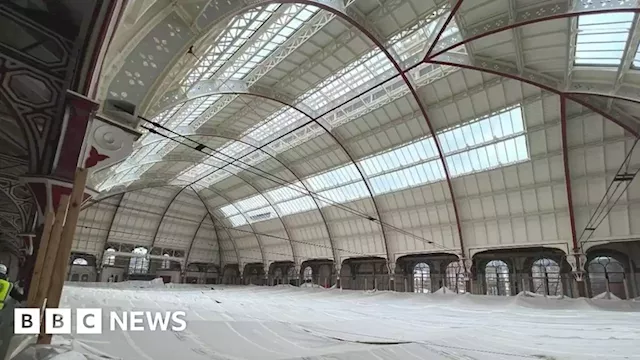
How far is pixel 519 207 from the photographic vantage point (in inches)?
1163

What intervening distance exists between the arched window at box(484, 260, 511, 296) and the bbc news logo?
34.4 meters

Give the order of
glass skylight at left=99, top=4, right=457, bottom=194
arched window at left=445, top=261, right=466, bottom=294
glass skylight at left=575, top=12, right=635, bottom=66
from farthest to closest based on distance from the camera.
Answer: arched window at left=445, top=261, right=466, bottom=294, glass skylight at left=99, top=4, right=457, bottom=194, glass skylight at left=575, top=12, right=635, bottom=66

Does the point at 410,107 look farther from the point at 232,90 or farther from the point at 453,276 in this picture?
the point at 453,276

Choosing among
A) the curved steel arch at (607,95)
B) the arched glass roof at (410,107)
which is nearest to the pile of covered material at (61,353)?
the arched glass roof at (410,107)

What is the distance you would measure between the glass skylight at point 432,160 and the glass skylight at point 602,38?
21.8 ft

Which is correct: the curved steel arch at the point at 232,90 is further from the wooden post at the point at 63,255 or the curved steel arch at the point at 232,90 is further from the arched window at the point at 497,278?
the arched window at the point at 497,278

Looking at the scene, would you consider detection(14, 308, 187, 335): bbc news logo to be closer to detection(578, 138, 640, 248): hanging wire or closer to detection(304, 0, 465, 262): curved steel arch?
detection(304, 0, 465, 262): curved steel arch

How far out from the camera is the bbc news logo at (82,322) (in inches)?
231

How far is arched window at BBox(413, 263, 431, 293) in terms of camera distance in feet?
134

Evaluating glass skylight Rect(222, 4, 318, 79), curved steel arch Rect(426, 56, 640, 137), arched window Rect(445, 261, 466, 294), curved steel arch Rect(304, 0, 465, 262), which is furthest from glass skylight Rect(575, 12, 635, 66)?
arched window Rect(445, 261, 466, 294)

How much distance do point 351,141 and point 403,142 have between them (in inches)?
200

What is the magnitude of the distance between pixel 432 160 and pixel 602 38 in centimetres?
1532

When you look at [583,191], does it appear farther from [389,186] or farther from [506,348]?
[506,348]

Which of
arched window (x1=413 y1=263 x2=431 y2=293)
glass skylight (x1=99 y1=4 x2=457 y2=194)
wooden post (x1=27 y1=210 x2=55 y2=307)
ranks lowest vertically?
arched window (x1=413 y1=263 x2=431 y2=293)
